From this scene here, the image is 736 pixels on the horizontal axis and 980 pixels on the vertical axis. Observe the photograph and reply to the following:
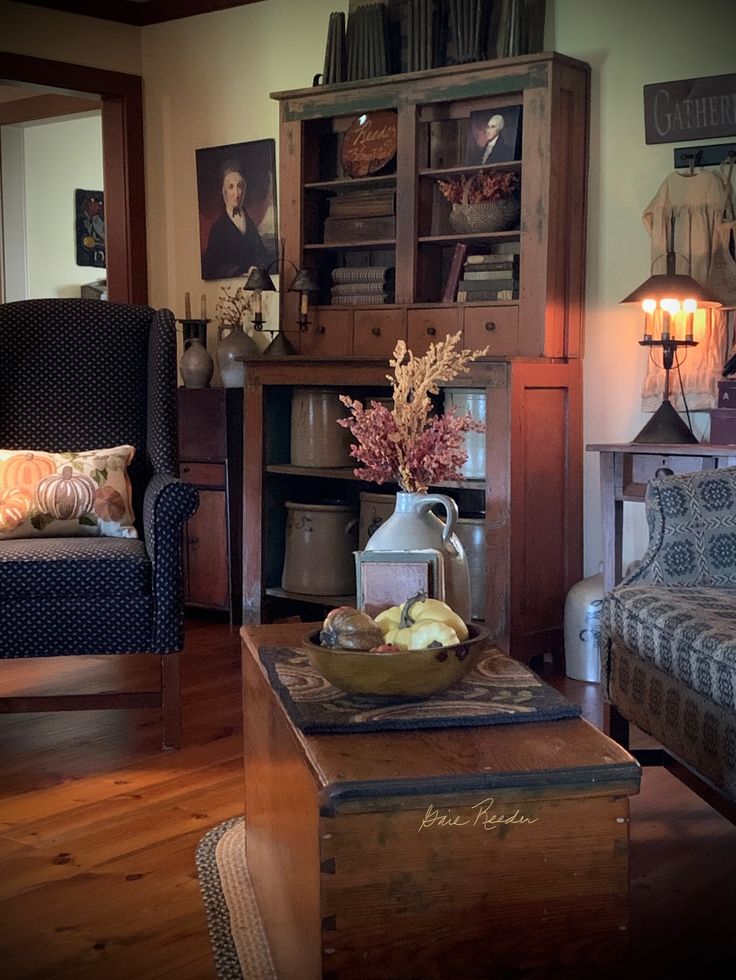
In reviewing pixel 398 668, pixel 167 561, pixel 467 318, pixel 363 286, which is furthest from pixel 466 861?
pixel 363 286

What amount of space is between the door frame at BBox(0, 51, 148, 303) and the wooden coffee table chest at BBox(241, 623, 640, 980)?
13.4 feet

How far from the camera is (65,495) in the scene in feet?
10.5

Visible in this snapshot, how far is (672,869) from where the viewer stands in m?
2.26

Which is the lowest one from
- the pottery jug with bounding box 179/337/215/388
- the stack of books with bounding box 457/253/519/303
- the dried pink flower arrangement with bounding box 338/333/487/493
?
the dried pink flower arrangement with bounding box 338/333/487/493

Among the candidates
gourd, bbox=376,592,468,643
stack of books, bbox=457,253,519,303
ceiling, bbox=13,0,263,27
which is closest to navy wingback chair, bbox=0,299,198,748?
stack of books, bbox=457,253,519,303

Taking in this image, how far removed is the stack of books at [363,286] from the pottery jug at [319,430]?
406 mm

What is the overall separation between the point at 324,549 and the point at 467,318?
959 millimetres

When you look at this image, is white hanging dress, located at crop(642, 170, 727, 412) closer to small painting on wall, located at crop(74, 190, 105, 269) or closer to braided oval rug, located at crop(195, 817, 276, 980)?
braided oval rug, located at crop(195, 817, 276, 980)

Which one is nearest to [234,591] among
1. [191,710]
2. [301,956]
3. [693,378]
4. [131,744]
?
[191,710]

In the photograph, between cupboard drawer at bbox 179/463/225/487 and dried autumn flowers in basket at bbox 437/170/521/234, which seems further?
cupboard drawer at bbox 179/463/225/487

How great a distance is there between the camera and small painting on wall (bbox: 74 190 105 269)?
720cm

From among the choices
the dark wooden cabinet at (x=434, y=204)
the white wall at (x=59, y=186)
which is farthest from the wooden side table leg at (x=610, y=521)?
the white wall at (x=59, y=186)

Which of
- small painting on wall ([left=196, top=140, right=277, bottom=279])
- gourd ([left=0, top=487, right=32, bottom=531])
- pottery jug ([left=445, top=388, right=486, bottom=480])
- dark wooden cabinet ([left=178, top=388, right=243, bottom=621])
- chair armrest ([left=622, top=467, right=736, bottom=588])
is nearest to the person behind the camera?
chair armrest ([left=622, top=467, right=736, bottom=588])

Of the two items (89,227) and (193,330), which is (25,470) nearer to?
(193,330)
